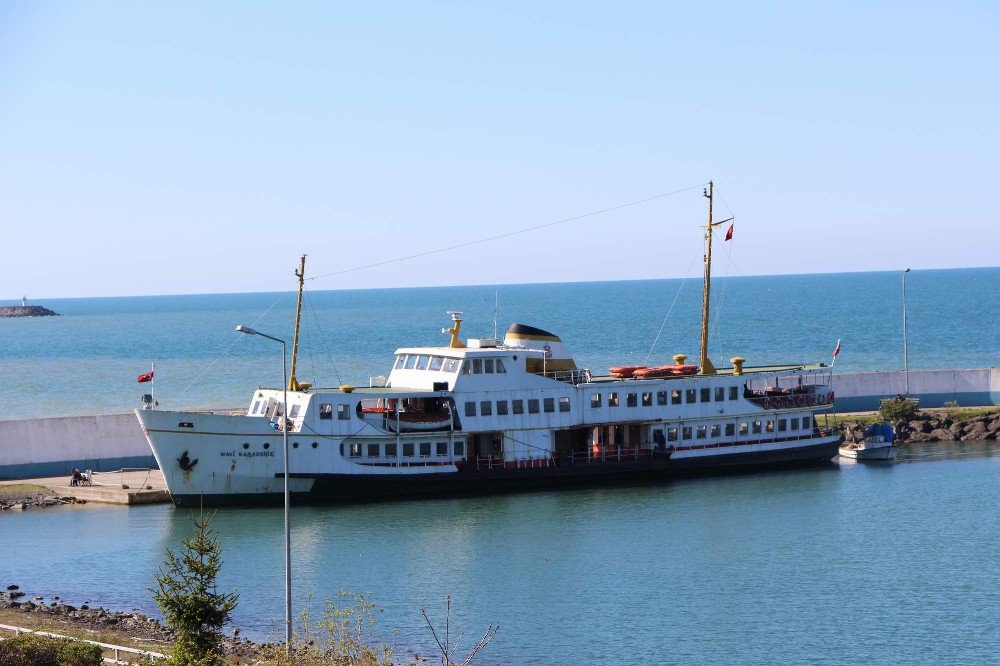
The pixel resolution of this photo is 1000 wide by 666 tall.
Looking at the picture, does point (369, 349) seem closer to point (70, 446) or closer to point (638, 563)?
point (70, 446)

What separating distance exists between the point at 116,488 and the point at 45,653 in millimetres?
25677

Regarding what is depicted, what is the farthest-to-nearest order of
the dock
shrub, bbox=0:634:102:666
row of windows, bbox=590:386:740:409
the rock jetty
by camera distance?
the rock jetty
row of windows, bbox=590:386:740:409
the dock
shrub, bbox=0:634:102:666

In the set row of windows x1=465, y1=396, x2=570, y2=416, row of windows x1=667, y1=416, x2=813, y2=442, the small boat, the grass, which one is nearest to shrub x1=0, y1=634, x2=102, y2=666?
the grass

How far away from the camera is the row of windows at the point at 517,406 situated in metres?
50.5

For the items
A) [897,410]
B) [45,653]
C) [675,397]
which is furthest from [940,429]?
[45,653]

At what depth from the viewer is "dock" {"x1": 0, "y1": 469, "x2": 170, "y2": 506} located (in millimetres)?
49406

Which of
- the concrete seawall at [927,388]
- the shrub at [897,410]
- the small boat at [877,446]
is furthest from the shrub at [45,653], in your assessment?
the concrete seawall at [927,388]

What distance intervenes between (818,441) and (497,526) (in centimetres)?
1949

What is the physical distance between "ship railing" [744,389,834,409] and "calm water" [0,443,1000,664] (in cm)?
427

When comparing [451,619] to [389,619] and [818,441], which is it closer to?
[389,619]

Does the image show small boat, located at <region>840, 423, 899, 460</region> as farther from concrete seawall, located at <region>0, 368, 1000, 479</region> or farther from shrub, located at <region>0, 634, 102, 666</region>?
shrub, located at <region>0, 634, 102, 666</region>

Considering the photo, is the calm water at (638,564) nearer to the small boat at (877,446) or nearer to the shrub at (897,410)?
the small boat at (877,446)

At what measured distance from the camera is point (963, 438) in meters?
63.2

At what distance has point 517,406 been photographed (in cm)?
5144
